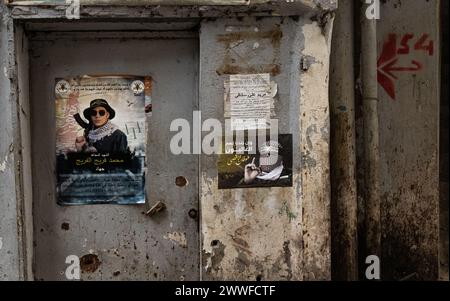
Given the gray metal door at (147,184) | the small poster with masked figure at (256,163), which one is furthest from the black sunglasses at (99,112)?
the small poster with masked figure at (256,163)

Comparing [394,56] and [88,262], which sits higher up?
[394,56]

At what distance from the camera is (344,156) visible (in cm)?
411

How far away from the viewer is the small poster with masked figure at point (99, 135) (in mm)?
3918

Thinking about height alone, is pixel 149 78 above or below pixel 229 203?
above

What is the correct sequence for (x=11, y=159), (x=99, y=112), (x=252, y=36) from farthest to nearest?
1. (x=99, y=112)
2. (x=252, y=36)
3. (x=11, y=159)

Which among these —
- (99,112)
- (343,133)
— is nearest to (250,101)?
(343,133)

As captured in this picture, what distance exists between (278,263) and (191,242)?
0.60 metres

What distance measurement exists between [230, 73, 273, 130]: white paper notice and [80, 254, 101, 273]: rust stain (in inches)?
49.4

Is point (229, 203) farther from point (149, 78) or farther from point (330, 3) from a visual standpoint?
point (330, 3)

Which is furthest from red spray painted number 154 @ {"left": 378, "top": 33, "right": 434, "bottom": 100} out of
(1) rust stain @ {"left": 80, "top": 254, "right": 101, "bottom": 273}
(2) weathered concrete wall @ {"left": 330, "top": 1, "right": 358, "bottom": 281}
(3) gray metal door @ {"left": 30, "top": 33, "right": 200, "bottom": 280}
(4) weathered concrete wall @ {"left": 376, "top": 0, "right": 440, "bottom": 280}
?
(1) rust stain @ {"left": 80, "top": 254, "right": 101, "bottom": 273}

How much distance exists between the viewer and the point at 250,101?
3803 mm

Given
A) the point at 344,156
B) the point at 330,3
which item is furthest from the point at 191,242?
the point at 330,3

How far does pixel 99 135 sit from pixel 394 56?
213 cm

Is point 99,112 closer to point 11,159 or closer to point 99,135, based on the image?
point 99,135
